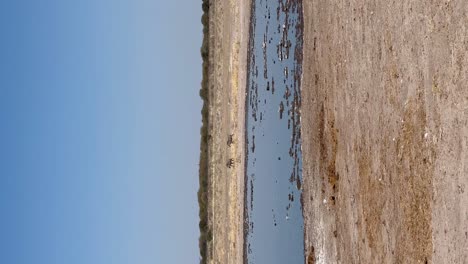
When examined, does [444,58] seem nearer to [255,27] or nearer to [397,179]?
[397,179]

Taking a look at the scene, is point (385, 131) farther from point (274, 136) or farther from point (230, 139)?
point (230, 139)

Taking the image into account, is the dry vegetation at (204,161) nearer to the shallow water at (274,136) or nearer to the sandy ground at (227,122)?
the sandy ground at (227,122)

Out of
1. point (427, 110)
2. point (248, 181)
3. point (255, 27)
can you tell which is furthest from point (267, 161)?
point (427, 110)

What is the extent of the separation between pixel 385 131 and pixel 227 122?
431 centimetres

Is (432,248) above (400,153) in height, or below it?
below

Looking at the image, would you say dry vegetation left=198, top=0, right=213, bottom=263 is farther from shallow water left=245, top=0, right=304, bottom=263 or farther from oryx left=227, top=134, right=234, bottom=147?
shallow water left=245, top=0, right=304, bottom=263

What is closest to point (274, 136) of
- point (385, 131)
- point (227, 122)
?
point (227, 122)

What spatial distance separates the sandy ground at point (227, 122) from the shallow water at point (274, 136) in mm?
221

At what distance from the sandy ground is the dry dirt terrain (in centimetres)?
166

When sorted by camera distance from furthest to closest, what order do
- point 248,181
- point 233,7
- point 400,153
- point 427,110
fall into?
point 233,7, point 248,181, point 400,153, point 427,110

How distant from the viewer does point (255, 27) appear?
10133mm

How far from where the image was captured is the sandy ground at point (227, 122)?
10.2 meters

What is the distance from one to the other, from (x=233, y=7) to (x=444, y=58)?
566 cm

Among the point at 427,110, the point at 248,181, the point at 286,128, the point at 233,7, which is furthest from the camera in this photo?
the point at 233,7
